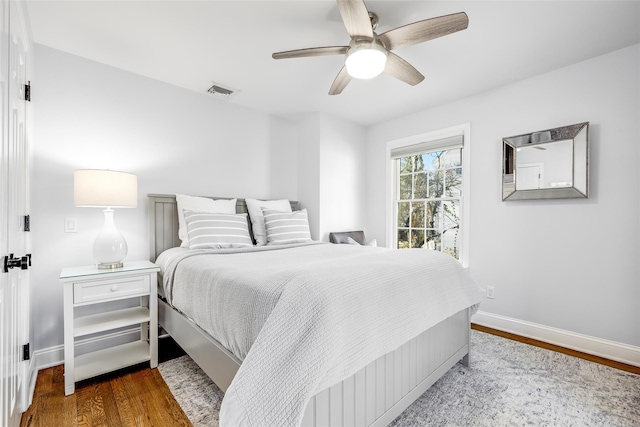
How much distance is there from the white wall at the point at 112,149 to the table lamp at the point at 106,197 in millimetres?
372

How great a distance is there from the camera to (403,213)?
12.8ft

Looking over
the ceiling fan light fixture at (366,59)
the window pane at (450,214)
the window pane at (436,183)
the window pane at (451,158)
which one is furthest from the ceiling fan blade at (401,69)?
the window pane at (450,214)

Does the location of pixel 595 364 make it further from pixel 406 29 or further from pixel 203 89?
pixel 203 89

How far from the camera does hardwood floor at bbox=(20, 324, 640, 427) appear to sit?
1.58 metres

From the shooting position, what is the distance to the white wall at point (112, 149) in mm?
2182

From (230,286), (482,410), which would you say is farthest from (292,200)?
(482,410)

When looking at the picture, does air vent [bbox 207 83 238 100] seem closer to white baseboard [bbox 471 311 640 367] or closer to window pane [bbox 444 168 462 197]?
window pane [bbox 444 168 462 197]

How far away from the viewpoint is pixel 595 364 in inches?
86.7

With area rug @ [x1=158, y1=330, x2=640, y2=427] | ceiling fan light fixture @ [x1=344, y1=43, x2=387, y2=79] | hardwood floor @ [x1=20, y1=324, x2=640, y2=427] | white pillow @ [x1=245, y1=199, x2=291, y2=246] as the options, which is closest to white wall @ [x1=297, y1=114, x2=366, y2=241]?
white pillow @ [x1=245, y1=199, x2=291, y2=246]

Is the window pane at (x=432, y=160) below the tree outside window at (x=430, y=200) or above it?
above

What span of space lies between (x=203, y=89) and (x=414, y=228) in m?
2.94

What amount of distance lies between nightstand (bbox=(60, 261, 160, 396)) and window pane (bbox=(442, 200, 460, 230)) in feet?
9.98

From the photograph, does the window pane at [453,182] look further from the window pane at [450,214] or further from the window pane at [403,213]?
the window pane at [403,213]

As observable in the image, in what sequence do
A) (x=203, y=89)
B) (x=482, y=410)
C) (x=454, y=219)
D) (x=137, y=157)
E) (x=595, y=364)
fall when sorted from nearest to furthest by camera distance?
(x=482, y=410)
(x=595, y=364)
(x=137, y=157)
(x=203, y=89)
(x=454, y=219)
